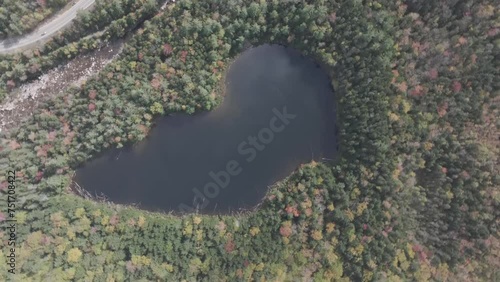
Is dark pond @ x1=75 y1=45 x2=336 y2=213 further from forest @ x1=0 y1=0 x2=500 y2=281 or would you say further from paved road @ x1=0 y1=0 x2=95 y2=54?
paved road @ x1=0 y1=0 x2=95 y2=54

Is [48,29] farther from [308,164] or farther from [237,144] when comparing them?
[308,164]

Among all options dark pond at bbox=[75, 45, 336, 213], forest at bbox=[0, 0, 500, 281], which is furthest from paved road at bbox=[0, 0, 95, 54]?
dark pond at bbox=[75, 45, 336, 213]

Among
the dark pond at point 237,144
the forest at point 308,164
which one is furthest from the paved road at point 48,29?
the dark pond at point 237,144

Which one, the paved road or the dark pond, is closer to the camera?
the paved road

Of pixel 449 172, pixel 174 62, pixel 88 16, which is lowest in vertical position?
pixel 449 172

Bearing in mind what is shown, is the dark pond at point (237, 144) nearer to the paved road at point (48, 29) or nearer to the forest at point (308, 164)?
the forest at point (308, 164)

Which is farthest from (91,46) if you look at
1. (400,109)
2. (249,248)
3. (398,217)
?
(398,217)

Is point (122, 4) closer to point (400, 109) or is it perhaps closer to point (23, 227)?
point (23, 227)
